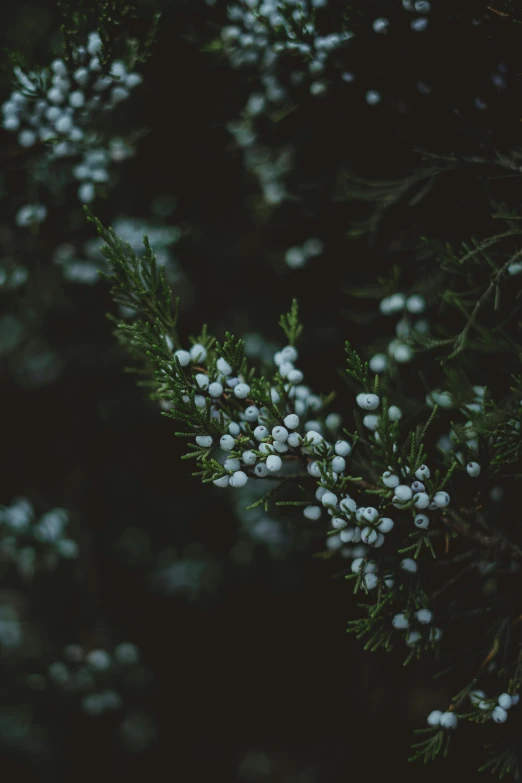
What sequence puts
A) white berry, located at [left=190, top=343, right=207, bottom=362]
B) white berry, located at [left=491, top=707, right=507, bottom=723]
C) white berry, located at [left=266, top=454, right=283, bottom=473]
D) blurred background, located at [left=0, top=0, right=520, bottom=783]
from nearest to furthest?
white berry, located at [left=266, top=454, right=283, bottom=473] → white berry, located at [left=491, top=707, right=507, bottom=723] → white berry, located at [left=190, top=343, right=207, bottom=362] → blurred background, located at [left=0, top=0, right=520, bottom=783]

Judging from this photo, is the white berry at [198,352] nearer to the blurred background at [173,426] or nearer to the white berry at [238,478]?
the white berry at [238,478]

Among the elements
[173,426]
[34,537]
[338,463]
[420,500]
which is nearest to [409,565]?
[420,500]

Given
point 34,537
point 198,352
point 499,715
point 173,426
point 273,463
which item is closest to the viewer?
point 273,463

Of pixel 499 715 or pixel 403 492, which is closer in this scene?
pixel 403 492

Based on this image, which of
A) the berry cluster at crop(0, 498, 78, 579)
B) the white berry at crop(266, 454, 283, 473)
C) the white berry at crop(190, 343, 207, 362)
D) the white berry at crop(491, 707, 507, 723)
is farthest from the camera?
the berry cluster at crop(0, 498, 78, 579)

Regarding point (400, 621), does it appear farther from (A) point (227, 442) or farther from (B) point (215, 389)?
(B) point (215, 389)

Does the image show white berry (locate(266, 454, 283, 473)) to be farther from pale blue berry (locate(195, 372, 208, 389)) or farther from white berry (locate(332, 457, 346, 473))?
pale blue berry (locate(195, 372, 208, 389))

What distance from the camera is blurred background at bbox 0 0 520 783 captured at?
1.85 meters

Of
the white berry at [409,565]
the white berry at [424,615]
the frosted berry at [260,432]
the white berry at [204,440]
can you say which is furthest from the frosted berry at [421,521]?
the white berry at [204,440]

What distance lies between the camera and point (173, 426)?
2934 millimetres

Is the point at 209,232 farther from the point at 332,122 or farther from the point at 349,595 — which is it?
the point at 349,595

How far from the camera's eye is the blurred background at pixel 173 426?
185cm

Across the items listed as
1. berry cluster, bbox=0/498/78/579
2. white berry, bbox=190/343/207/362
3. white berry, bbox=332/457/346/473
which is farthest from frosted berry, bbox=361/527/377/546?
berry cluster, bbox=0/498/78/579

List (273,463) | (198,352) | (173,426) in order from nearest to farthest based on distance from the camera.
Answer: (273,463) < (198,352) < (173,426)
